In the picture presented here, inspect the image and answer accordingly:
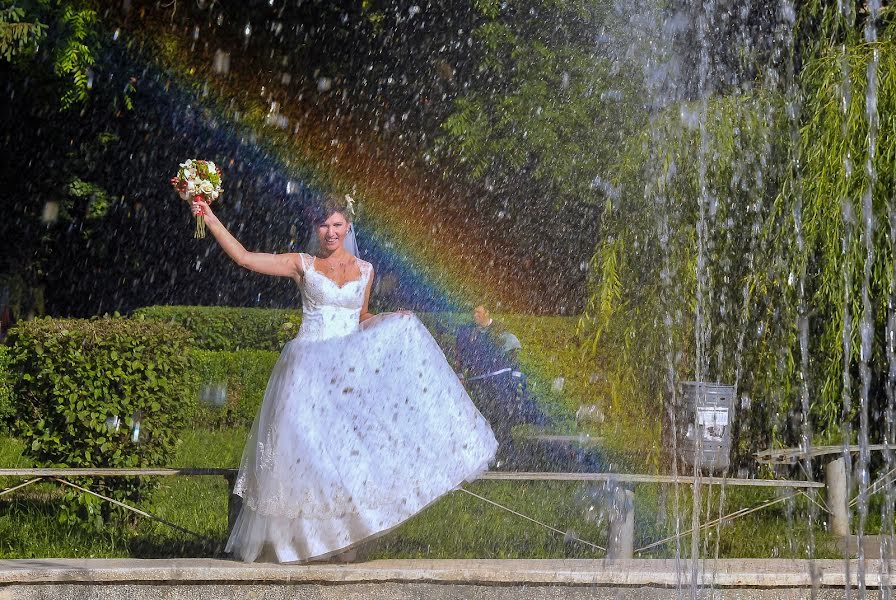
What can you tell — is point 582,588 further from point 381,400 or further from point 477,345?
point 477,345

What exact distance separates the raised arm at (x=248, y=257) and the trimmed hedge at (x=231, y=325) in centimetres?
948

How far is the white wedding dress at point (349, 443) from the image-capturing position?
15.2 feet

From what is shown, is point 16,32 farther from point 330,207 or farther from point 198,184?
point 330,207

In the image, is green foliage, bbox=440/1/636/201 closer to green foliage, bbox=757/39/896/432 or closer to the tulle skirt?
green foliage, bbox=757/39/896/432

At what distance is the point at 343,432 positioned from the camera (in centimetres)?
472

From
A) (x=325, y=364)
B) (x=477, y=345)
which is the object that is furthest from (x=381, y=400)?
(x=477, y=345)

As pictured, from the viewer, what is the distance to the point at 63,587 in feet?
14.7

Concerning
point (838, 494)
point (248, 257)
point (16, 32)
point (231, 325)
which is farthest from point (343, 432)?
point (231, 325)

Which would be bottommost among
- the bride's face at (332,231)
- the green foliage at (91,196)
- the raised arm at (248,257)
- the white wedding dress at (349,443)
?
the white wedding dress at (349,443)

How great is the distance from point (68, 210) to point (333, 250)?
13.4 meters

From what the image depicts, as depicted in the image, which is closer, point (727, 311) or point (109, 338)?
point (109, 338)

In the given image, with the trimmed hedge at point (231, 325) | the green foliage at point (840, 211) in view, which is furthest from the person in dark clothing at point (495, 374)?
the trimmed hedge at point (231, 325)

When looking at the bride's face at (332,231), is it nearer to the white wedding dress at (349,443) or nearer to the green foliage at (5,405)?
the white wedding dress at (349,443)

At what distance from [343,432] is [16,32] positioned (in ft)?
33.5
